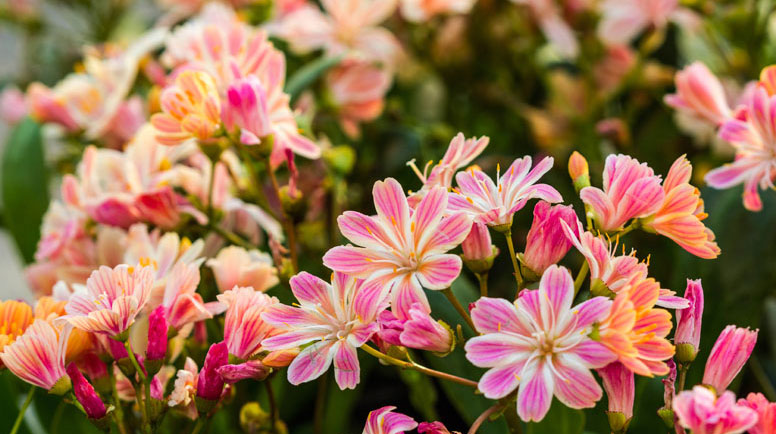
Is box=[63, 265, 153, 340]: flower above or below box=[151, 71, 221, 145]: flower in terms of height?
below

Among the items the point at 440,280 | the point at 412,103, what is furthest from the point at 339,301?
the point at 412,103

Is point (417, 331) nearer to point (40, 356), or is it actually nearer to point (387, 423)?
point (387, 423)

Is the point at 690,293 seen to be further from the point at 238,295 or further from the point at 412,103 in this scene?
the point at 412,103

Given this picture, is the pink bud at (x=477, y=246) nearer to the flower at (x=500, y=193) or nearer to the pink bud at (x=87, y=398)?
the flower at (x=500, y=193)

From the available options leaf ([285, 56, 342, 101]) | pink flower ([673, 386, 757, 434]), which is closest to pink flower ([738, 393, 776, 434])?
pink flower ([673, 386, 757, 434])

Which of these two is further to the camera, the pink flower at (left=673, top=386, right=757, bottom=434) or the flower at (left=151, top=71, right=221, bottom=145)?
the flower at (left=151, top=71, right=221, bottom=145)

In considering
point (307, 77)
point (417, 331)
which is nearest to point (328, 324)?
point (417, 331)

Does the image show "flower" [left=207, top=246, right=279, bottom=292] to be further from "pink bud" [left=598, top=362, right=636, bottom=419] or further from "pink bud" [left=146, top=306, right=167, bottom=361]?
"pink bud" [left=598, top=362, right=636, bottom=419]
